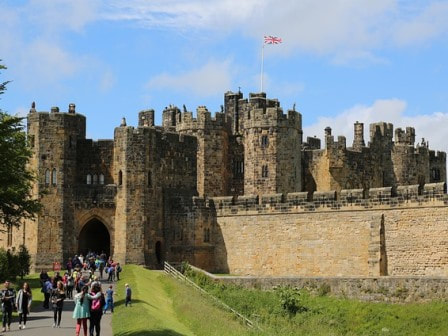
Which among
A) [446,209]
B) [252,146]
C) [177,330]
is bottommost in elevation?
[177,330]

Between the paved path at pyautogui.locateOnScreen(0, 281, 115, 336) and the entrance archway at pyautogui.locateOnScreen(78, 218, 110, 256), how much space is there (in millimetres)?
A: 19221

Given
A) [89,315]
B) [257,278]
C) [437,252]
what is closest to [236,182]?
[257,278]

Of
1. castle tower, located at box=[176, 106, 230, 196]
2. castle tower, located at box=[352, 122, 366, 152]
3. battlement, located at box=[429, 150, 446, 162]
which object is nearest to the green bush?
castle tower, located at box=[176, 106, 230, 196]

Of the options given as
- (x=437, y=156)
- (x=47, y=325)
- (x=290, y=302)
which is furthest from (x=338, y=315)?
(x=437, y=156)

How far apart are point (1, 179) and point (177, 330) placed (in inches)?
344

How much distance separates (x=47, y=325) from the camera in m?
32.9

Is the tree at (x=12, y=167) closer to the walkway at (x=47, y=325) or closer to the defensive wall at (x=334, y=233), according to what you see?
the walkway at (x=47, y=325)

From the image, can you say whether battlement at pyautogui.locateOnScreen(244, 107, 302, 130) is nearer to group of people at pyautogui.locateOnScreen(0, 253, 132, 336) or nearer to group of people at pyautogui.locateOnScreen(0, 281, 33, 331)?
group of people at pyautogui.locateOnScreen(0, 253, 132, 336)

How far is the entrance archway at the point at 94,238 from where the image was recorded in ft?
192

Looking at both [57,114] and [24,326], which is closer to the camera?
[24,326]

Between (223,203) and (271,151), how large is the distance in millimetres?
4883

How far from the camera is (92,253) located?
2250 inches

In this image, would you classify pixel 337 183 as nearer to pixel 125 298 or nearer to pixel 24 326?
pixel 125 298

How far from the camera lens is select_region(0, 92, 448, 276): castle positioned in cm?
4953
